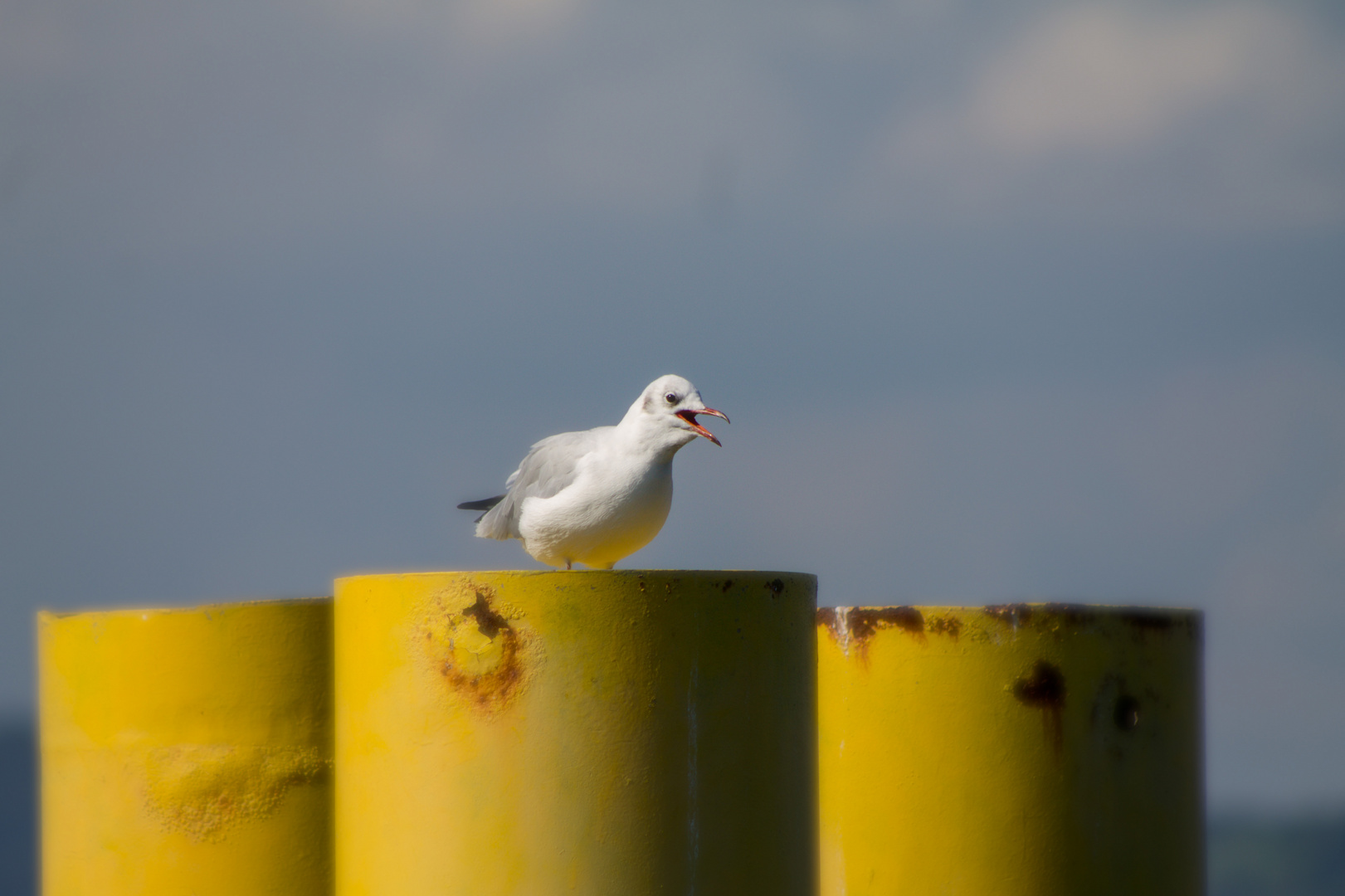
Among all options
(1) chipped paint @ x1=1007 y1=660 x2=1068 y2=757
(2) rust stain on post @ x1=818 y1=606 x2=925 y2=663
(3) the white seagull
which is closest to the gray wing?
(3) the white seagull

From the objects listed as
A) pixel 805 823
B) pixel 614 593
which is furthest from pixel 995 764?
pixel 614 593

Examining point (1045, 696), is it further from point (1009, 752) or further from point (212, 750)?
point (212, 750)

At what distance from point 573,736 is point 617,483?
2175 mm

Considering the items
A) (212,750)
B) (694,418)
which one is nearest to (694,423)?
(694,418)

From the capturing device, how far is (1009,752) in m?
7.54

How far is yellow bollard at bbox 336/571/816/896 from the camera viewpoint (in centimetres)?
547

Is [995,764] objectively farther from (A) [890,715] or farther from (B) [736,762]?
(B) [736,762]

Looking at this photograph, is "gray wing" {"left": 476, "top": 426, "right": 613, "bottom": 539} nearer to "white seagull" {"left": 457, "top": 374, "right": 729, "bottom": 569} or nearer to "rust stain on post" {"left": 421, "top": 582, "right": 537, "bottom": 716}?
"white seagull" {"left": 457, "top": 374, "right": 729, "bottom": 569}

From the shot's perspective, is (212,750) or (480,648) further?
(212,750)

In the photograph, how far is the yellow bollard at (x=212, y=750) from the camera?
258 inches

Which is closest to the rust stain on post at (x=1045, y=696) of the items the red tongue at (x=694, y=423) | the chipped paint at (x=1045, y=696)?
the chipped paint at (x=1045, y=696)

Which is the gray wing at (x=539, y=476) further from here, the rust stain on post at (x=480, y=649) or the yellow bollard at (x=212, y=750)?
the rust stain on post at (x=480, y=649)

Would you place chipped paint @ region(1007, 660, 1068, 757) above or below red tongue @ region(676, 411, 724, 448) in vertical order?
below

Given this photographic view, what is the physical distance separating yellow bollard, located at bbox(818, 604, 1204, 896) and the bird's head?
132 cm
